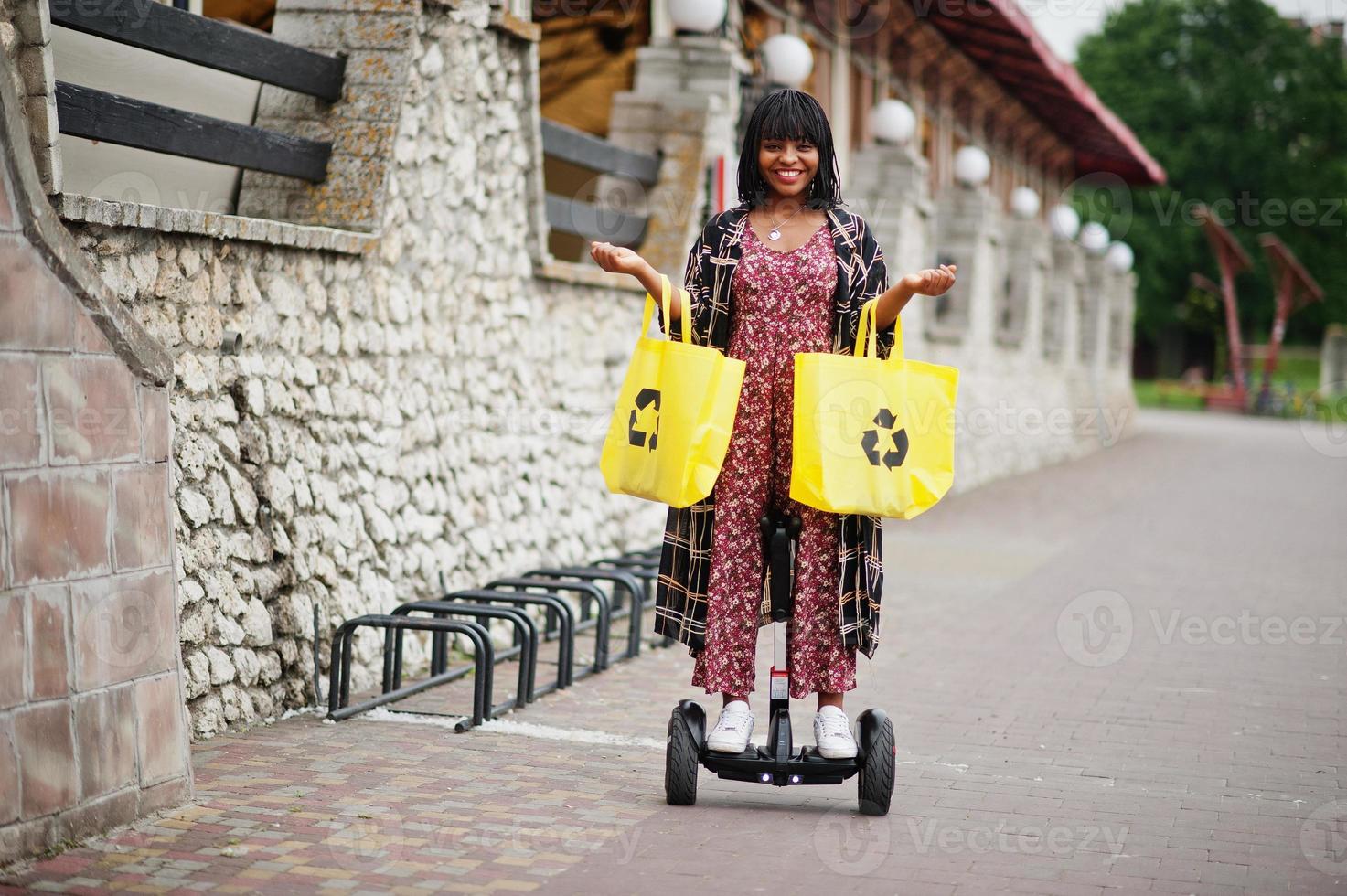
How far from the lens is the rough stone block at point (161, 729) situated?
172 inches

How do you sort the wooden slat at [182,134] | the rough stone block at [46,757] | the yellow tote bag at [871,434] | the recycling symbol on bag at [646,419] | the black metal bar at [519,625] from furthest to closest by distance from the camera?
the black metal bar at [519,625] → the wooden slat at [182,134] → the recycling symbol on bag at [646,419] → the yellow tote bag at [871,434] → the rough stone block at [46,757]

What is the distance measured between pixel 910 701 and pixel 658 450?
255 cm

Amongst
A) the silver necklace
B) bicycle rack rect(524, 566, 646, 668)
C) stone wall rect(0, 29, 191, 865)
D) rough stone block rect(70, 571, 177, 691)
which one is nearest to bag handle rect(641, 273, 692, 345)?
the silver necklace

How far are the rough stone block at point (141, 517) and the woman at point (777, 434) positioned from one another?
55.3 inches

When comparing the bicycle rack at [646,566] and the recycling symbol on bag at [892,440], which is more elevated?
the recycling symbol on bag at [892,440]

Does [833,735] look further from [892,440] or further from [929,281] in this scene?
[929,281]

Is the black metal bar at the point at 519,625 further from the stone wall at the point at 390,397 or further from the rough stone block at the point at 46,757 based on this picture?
the rough stone block at the point at 46,757

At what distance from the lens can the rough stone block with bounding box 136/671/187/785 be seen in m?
4.36

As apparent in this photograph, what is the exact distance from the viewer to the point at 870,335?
4.64 meters

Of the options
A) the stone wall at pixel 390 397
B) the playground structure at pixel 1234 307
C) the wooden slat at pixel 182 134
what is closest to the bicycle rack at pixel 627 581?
the stone wall at pixel 390 397

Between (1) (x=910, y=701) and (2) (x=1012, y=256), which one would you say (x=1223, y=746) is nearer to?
(1) (x=910, y=701)

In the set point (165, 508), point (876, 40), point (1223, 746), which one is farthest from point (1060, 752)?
point (876, 40)

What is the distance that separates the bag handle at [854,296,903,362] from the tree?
150 feet

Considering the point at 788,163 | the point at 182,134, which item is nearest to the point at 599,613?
the point at 182,134
